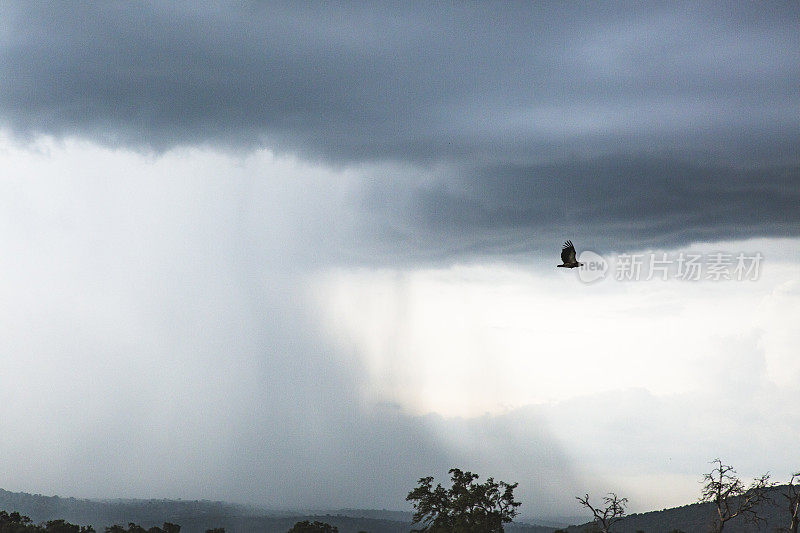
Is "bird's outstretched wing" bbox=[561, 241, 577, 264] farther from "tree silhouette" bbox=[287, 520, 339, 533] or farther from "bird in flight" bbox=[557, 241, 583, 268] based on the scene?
"tree silhouette" bbox=[287, 520, 339, 533]

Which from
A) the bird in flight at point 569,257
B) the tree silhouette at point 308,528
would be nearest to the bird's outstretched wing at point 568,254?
the bird in flight at point 569,257

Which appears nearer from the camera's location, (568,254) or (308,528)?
(568,254)

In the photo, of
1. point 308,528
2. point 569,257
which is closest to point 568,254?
point 569,257

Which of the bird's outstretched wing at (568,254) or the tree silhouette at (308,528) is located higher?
the bird's outstretched wing at (568,254)

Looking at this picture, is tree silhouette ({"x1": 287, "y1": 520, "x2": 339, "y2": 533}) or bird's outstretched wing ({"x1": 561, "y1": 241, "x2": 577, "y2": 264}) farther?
tree silhouette ({"x1": 287, "y1": 520, "x2": 339, "y2": 533})

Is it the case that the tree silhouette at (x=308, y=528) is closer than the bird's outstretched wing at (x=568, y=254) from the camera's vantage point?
No

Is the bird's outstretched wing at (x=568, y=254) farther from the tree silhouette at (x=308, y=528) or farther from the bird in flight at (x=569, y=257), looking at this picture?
the tree silhouette at (x=308, y=528)

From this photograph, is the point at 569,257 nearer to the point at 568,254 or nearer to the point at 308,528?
the point at 568,254

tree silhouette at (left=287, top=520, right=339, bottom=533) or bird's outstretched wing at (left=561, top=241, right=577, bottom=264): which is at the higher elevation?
bird's outstretched wing at (left=561, top=241, right=577, bottom=264)

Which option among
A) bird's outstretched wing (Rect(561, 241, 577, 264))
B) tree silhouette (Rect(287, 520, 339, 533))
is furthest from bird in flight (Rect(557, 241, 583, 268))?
tree silhouette (Rect(287, 520, 339, 533))

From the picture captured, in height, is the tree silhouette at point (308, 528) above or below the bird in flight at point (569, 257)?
below

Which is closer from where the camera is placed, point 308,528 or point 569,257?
point 569,257

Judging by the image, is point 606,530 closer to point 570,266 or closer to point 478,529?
point 478,529

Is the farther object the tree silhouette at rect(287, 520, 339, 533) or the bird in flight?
the tree silhouette at rect(287, 520, 339, 533)
